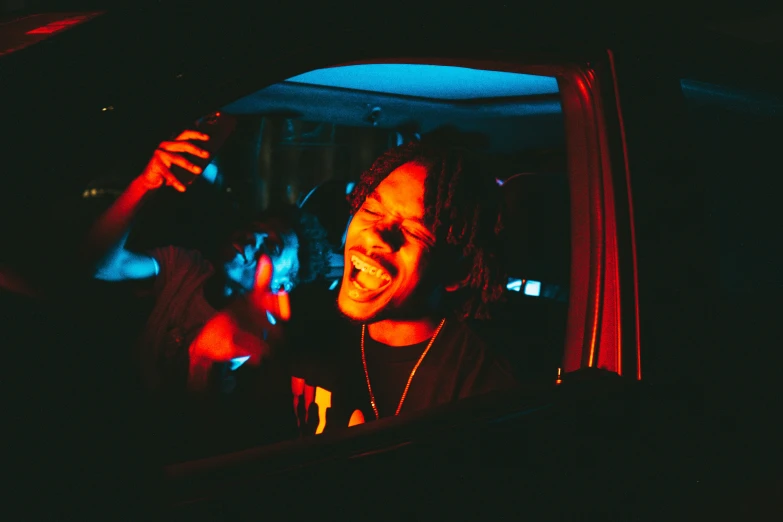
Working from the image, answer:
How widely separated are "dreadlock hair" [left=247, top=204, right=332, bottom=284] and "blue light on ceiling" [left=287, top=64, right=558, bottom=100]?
1.94 ft

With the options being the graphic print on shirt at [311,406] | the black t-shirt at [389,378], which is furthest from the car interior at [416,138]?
the graphic print on shirt at [311,406]

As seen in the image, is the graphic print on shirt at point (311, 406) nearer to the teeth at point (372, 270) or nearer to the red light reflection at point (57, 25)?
the teeth at point (372, 270)

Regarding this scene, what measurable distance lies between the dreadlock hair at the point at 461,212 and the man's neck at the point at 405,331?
135 millimetres

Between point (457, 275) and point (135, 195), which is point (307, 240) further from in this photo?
point (135, 195)

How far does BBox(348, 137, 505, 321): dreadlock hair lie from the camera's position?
205cm

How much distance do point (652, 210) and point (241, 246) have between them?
5.17ft

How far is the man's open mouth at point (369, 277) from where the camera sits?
6.47 ft

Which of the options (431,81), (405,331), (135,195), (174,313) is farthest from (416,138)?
(135,195)

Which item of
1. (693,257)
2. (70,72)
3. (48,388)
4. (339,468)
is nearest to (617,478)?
(693,257)

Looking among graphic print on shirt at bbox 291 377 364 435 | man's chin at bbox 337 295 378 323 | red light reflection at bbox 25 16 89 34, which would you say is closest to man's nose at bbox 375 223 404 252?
man's chin at bbox 337 295 378 323

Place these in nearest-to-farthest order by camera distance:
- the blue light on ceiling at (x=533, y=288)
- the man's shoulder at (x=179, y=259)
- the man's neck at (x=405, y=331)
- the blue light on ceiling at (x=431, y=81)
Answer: the man's neck at (x=405, y=331) < the blue light on ceiling at (x=431, y=81) < the blue light on ceiling at (x=533, y=288) < the man's shoulder at (x=179, y=259)

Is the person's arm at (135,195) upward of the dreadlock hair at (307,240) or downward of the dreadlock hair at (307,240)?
upward

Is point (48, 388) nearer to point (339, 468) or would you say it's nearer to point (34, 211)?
point (34, 211)

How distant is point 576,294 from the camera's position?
1.81 m
